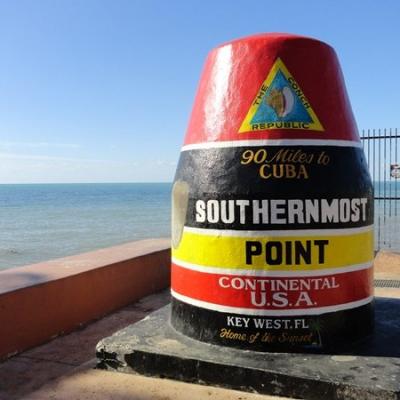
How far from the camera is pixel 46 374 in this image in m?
4.51

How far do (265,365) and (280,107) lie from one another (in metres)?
2.01

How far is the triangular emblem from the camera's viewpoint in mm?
4051

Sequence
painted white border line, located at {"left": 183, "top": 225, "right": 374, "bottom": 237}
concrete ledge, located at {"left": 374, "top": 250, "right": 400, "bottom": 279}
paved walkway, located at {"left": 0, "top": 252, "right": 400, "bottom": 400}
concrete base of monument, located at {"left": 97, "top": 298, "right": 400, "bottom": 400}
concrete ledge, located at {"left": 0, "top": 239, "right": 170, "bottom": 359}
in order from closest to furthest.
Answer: concrete base of monument, located at {"left": 97, "top": 298, "right": 400, "bottom": 400} → paved walkway, located at {"left": 0, "top": 252, "right": 400, "bottom": 400} → painted white border line, located at {"left": 183, "top": 225, "right": 374, "bottom": 237} → concrete ledge, located at {"left": 0, "top": 239, "right": 170, "bottom": 359} → concrete ledge, located at {"left": 374, "top": 250, "right": 400, "bottom": 279}

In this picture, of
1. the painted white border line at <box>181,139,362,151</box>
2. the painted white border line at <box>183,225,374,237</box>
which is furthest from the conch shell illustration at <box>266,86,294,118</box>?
the painted white border line at <box>183,225,374,237</box>

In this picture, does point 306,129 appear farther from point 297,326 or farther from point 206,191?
point 297,326

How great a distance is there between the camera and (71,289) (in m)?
5.69

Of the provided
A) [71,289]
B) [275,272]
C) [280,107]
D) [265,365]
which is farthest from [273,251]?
[71,289]

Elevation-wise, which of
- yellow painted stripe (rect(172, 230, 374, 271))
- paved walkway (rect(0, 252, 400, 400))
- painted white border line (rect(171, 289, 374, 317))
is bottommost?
paved walkway (rect(0, 252, 400, 400))

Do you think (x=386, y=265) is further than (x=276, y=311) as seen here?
Yes

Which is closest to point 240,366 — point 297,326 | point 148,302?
point 297,326

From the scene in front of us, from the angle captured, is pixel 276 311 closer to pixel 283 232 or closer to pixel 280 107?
pixel 283 232

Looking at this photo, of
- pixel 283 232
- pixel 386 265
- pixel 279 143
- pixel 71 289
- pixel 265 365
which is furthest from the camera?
pixel 386 265

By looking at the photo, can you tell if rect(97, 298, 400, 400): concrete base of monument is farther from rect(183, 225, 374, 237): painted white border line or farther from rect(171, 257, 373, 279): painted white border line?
rect(183, 225, 374, 237): painted white border line

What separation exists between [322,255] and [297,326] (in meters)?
0.59
